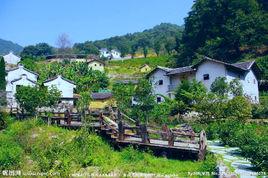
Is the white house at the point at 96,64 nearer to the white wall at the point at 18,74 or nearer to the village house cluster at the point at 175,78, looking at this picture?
the village house cluster at the point at 175,78

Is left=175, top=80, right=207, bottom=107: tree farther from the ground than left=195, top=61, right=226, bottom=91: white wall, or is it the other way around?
left=195, top=61, right=226, bottom=91: white wall

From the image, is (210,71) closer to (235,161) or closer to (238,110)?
(238,110)

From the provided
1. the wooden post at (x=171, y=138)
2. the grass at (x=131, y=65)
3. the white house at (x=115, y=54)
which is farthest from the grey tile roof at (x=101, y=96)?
the white house at (x=115, y=54)

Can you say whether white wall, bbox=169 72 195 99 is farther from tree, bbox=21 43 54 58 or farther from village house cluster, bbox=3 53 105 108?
tree, bbox=21 43 54 58

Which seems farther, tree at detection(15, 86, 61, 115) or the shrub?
tree at detection(15, 86, 61, 115)

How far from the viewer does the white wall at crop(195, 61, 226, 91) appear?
45.3 m

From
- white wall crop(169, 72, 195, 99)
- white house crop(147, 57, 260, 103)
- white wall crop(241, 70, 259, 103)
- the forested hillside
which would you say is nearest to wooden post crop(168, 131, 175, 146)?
white house crop(147, 57, 260, 103)

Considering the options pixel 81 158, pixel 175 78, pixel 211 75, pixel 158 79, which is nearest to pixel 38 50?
pixel 158 79

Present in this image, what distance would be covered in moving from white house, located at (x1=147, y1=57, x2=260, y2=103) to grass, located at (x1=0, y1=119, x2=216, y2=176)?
23997 mm

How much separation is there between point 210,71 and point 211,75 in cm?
48

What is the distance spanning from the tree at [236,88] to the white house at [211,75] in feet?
6.11

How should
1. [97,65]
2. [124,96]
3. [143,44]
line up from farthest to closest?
1. [143,44]
2. [97,65]
3. [124,96]

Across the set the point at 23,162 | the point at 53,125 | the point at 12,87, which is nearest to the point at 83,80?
the point at 12,87

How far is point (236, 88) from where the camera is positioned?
42.7 metres
